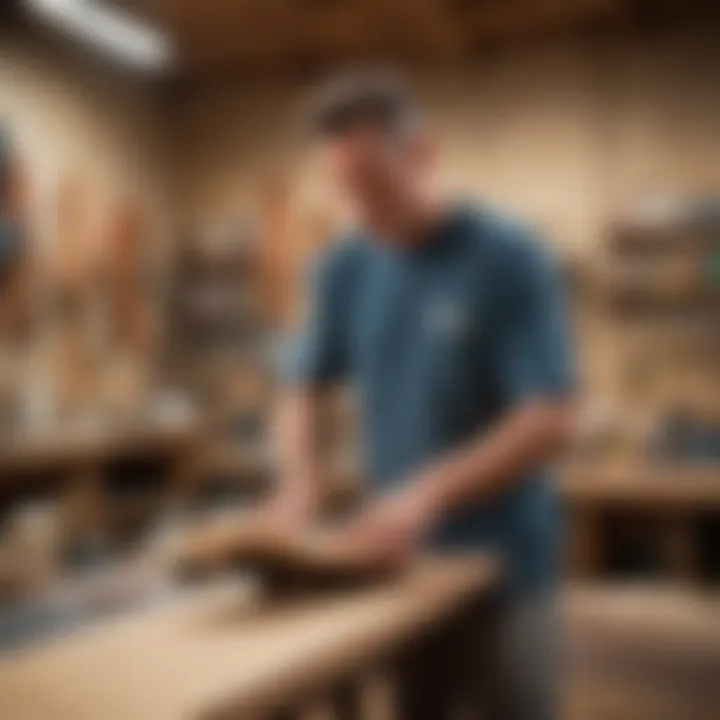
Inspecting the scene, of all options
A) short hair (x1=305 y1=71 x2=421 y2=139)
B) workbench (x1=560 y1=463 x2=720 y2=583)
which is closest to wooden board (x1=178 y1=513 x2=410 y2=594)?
workbench (x1=560 y1=463 x2=720 y2=583)

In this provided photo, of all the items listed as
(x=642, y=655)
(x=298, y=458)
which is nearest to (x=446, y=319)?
(x=298, y=458)

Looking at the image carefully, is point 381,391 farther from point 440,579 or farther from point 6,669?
point 6,669

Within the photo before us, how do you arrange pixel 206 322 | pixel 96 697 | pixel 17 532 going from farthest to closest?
1. pixel 206 322
2. pixel 17 532
3. pixel 96 697

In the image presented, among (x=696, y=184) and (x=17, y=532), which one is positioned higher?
(x=696, y=184)

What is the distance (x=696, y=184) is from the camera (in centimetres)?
64

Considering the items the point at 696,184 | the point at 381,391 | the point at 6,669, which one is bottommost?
the point at 6,669

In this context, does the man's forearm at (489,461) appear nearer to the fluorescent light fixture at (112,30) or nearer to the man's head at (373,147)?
the man's head at (373,147)

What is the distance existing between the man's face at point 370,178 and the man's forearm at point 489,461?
130 mm

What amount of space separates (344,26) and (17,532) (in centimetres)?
34

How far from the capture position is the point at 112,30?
574 millimetres

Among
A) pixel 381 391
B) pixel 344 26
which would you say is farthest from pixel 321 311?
pixel 344 26

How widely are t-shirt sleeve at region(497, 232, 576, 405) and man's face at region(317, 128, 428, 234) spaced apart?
2.8 inches

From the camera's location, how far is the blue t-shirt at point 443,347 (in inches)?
23.3

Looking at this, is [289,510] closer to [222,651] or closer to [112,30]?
[222,651]
